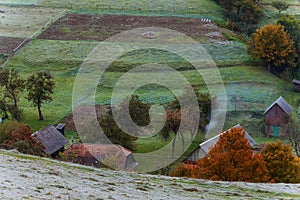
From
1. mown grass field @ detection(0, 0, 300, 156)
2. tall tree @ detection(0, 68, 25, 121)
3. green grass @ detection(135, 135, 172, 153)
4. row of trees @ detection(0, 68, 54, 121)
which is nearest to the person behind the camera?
green grass @ detection(135, 135, 172, 153)

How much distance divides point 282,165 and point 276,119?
19.8 metres

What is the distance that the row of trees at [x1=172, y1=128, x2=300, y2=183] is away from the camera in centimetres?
3897

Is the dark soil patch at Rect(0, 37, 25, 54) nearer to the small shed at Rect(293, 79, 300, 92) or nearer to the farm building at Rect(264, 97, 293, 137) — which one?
the farm building at Rect(264, 97, 293, 137)

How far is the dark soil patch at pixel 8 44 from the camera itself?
81.4 metres

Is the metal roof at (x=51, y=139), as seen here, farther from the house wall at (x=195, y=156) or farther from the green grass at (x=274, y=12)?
the green grass at (x=274, y=12)

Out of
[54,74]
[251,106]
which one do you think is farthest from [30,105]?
[251,106]

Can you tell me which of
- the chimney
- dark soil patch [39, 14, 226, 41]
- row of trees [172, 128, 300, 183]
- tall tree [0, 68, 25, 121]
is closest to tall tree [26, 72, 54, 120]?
tall tree [0, 68, 25, 121]

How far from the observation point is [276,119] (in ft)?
201

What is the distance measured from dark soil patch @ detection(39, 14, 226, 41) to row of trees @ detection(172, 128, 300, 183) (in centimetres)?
4546

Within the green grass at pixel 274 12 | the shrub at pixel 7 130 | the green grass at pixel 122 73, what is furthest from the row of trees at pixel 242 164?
the green grass at pixel 274 12

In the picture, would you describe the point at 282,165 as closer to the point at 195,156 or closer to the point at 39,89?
the point at 195,156

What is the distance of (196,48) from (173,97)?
18634 millimetres

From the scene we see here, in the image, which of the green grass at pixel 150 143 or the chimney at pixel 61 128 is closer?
the green grass at pixel 150 143

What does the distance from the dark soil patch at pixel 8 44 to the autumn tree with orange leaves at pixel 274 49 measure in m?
31.9
